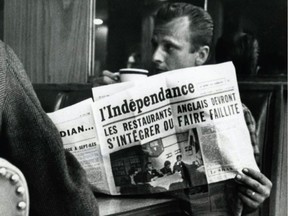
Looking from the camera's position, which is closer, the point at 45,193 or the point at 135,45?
the point at 45,193

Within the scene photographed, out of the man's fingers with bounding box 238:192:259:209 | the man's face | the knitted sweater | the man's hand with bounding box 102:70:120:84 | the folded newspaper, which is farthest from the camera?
the man's face

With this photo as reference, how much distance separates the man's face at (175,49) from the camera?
2.03 metres

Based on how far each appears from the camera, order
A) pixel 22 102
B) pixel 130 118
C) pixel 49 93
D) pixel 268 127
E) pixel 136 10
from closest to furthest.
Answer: pixel 22 102
pixel 130 118
pixel 268 127
pixel 49 93
pixel 136 10

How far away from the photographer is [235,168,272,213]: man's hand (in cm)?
132

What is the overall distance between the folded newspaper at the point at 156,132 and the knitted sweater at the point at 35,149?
425 millimetres

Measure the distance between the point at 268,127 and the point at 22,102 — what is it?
1261 millimetres

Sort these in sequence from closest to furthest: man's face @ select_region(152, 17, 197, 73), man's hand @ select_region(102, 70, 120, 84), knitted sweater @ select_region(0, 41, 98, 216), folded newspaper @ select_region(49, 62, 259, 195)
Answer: knitted sweater @ select_region(0, 41, 98, 216), folded newspaper @ select_region(49, 62, 259, 195), man's hand @ select_region(102, 70, 120, 84), man's face @ select_region(152, 17, 197, 73)

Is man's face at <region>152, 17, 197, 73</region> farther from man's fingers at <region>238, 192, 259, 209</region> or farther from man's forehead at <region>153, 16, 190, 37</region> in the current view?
man's fingers at <region>238, 192, 259, 209</region>

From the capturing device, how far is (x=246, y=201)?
4.57 ft

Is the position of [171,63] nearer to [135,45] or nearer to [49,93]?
[135,45]

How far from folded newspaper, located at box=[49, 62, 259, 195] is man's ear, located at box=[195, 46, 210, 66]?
777 mm

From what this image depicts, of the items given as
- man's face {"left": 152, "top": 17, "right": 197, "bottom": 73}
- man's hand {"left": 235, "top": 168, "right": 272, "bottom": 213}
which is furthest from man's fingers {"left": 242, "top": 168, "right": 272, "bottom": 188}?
man's face {"left": 152, "top": 17, "right": 197, "bottom": 73}

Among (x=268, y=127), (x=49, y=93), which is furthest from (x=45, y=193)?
(x=49, y=93)

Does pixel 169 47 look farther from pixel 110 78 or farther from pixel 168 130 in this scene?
pixel 168 130
